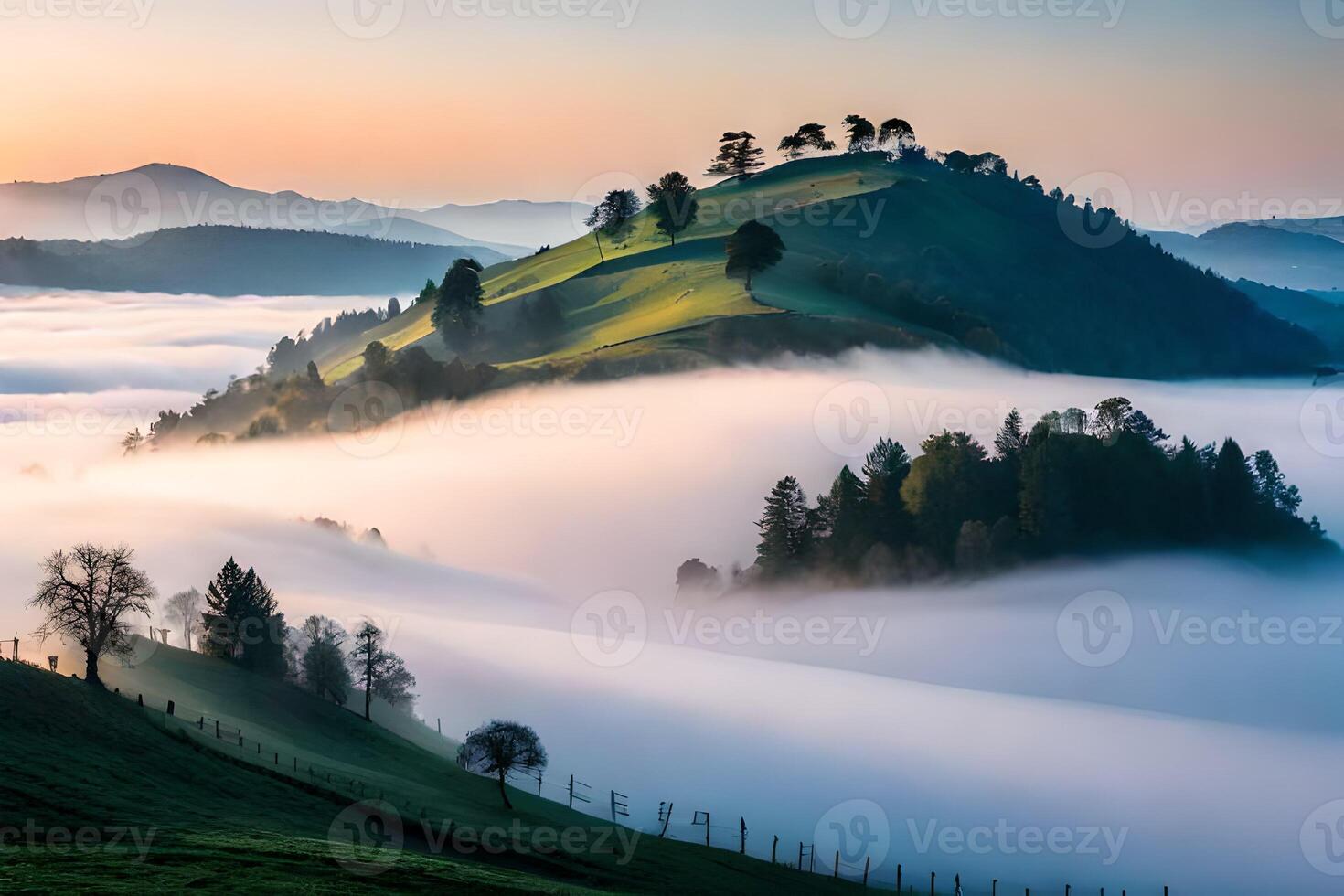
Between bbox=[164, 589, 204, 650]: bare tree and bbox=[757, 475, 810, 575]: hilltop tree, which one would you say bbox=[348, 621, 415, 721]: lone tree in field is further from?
bbox=[757, 475, 810, 575]: hilltop tree

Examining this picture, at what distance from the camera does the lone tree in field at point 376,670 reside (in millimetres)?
106438

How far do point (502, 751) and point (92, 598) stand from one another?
25600 millimetres

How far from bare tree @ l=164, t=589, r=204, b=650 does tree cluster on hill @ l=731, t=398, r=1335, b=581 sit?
72.2 m

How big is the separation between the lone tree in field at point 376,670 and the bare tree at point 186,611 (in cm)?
3107

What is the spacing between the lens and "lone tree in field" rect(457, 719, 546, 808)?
81812mm

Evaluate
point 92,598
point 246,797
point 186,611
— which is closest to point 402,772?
point 92,598

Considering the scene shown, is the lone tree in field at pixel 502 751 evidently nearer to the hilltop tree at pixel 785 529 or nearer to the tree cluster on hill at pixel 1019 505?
the tree cluster on hill at pixel 1019 505

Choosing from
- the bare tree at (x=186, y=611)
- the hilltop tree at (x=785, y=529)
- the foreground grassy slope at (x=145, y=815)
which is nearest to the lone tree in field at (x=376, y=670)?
the bare tree at (x=186, y=611)

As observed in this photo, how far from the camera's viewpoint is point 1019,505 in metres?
174

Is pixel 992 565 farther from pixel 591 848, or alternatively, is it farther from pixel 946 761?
pixel 591 848

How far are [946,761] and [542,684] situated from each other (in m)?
53.6

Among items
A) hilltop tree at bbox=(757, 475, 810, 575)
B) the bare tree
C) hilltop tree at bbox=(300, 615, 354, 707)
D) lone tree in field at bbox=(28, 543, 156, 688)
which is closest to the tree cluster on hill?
hilltop tree at bbox=(757, 475, 810, 575)

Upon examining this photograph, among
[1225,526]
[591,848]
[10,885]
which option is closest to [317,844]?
[10,885]

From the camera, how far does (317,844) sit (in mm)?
51125
